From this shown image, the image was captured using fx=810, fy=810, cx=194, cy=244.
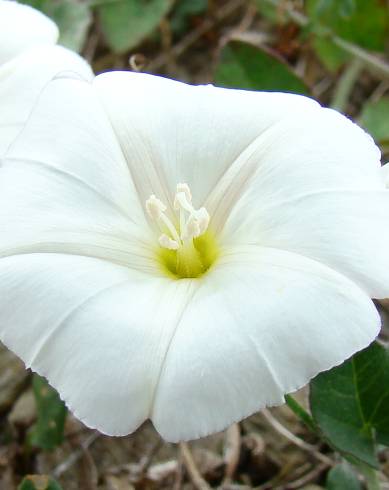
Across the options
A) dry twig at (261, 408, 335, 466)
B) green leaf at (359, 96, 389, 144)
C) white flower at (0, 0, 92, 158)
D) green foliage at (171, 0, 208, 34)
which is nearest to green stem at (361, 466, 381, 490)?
dry twig at (261, 408, 335, 466)

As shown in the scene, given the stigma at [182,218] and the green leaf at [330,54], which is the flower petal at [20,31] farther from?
the green leaf at [330,54]

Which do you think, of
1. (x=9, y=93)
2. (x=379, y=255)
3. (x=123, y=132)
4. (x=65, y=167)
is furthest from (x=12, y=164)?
(x=379, y=255)

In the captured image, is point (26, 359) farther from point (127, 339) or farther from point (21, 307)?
point (127, 339)

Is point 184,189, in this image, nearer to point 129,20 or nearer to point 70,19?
point 70,19

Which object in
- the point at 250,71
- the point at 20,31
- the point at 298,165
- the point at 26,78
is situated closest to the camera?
the point at 298,165

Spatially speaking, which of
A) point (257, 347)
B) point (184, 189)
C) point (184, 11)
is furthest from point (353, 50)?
point (257, 347)

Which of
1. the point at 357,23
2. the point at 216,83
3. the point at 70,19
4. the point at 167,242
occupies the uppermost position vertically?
the point at 167,242

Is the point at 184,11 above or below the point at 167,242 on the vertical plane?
below
